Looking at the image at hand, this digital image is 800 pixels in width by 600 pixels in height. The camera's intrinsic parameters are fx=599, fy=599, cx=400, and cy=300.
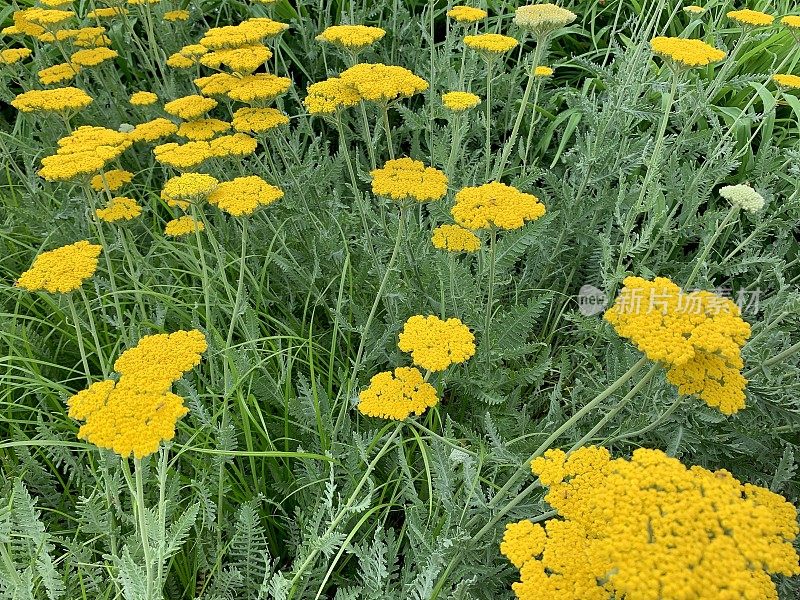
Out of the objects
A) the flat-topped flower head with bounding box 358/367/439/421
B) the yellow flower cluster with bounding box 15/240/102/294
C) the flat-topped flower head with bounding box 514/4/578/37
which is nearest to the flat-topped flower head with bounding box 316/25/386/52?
the flat-topped flower head with bounding box 514/4/578/37

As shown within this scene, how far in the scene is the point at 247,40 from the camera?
235cm

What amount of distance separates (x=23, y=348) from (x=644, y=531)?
228 centimetres

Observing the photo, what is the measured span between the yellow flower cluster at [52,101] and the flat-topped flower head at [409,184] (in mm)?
1321

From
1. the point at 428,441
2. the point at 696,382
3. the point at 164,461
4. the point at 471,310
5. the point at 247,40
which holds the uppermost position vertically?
the point at 247,40

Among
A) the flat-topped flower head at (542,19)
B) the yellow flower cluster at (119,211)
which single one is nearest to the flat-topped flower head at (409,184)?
the flat-topped flower head at (542,19)

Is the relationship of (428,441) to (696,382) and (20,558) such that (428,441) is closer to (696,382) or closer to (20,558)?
(696,382)

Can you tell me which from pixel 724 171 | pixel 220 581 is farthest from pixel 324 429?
pixel 724 171

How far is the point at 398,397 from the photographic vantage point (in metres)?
1.46

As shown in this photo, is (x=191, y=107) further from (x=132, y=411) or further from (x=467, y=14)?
(x=132, y=411)

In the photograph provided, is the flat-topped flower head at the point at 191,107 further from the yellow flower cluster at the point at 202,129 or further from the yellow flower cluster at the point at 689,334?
the yellow flower cluster at the point at 689,334

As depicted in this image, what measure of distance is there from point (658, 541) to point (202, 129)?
214 centimetres

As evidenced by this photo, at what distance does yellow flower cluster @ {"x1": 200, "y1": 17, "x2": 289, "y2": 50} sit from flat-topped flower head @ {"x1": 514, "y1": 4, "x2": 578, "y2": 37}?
98cm

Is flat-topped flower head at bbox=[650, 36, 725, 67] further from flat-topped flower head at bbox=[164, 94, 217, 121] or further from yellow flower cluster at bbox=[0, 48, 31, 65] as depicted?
yellow flower cluster at bbox=[0, 48, 31, 65]

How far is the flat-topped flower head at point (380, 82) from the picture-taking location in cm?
191
